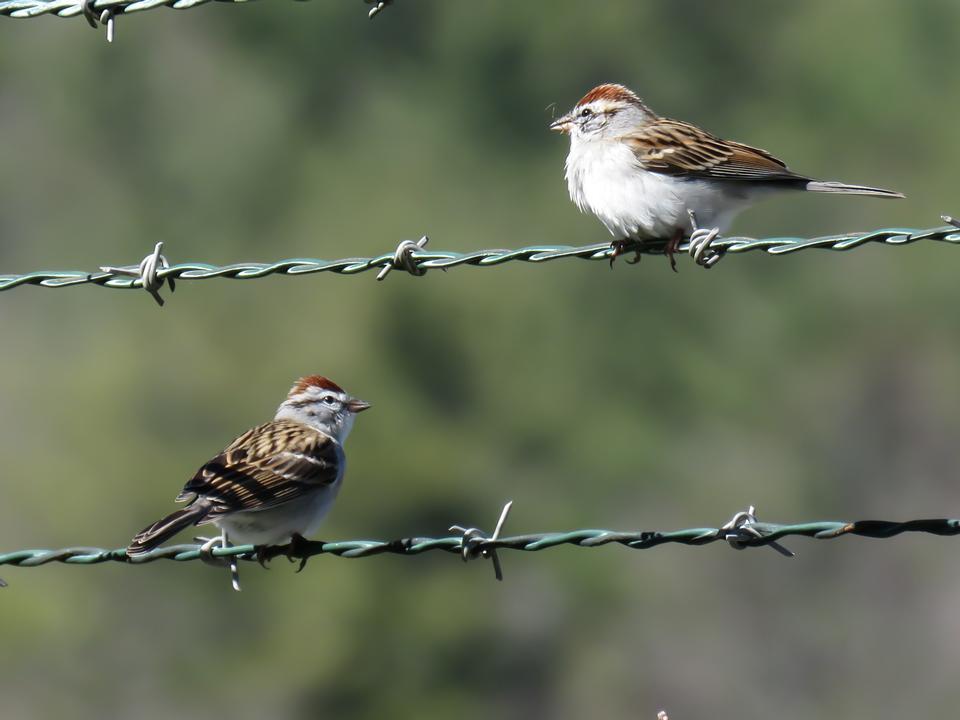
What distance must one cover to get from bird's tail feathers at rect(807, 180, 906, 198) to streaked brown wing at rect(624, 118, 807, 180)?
7.8 inches

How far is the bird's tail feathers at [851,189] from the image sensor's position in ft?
16.8

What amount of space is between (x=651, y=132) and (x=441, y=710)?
53.7 ft

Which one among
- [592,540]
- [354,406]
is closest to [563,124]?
[354,406]

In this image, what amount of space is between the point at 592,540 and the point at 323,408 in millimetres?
3666

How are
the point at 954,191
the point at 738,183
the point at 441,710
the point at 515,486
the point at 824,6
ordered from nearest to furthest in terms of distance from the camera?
the point at 738,183, the point at 441,710, the point at 515,486, the point at 954,191, the point at 824,6

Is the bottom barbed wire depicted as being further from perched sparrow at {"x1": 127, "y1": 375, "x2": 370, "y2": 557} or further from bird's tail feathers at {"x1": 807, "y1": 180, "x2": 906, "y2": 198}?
bird's tail feathers at {"x1": 807, "y1": 180, "x2": 906, "y2": 198}

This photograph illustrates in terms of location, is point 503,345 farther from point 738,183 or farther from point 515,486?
point 738,183

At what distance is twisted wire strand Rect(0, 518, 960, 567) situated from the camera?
3801 mm

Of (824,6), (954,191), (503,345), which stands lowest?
(503,345)

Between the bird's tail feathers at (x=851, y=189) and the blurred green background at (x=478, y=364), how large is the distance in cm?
1475

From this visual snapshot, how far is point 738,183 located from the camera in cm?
628

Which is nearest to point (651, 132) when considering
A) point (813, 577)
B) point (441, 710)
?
point (441, 710)

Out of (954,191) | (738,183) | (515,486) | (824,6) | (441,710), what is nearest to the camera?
(738,183)

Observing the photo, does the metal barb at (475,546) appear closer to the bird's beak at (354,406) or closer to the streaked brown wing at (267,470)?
the streaked brown wing at (267,470)
